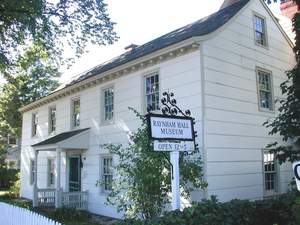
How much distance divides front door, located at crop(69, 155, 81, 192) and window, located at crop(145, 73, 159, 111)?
6.20 metres

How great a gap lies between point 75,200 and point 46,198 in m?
2.31

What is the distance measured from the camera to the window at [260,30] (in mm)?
15711

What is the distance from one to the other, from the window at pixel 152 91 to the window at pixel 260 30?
15.5 ft

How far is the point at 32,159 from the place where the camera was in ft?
80.7

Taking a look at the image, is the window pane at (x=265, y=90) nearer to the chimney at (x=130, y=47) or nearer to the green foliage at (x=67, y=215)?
the chimney at (x=130, y=47)

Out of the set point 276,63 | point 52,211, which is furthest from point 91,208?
point 276,63

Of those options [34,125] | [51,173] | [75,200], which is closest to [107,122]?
[75,200]

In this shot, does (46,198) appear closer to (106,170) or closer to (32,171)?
(106,170)

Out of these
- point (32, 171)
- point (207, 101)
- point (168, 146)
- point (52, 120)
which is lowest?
point (32, 171)

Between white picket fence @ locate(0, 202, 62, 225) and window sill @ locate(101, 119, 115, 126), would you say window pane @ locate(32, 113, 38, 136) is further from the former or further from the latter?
white picket fence @ locate(0, 202, 62, 225)

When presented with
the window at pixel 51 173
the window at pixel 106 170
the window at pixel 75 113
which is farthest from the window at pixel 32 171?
the window at pixel 106 170

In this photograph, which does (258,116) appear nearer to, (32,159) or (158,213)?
(158,213)

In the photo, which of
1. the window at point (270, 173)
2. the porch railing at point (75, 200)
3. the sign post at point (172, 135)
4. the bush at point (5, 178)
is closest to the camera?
the sign post at point (172, 135)

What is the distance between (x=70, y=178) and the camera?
19.6 meters
